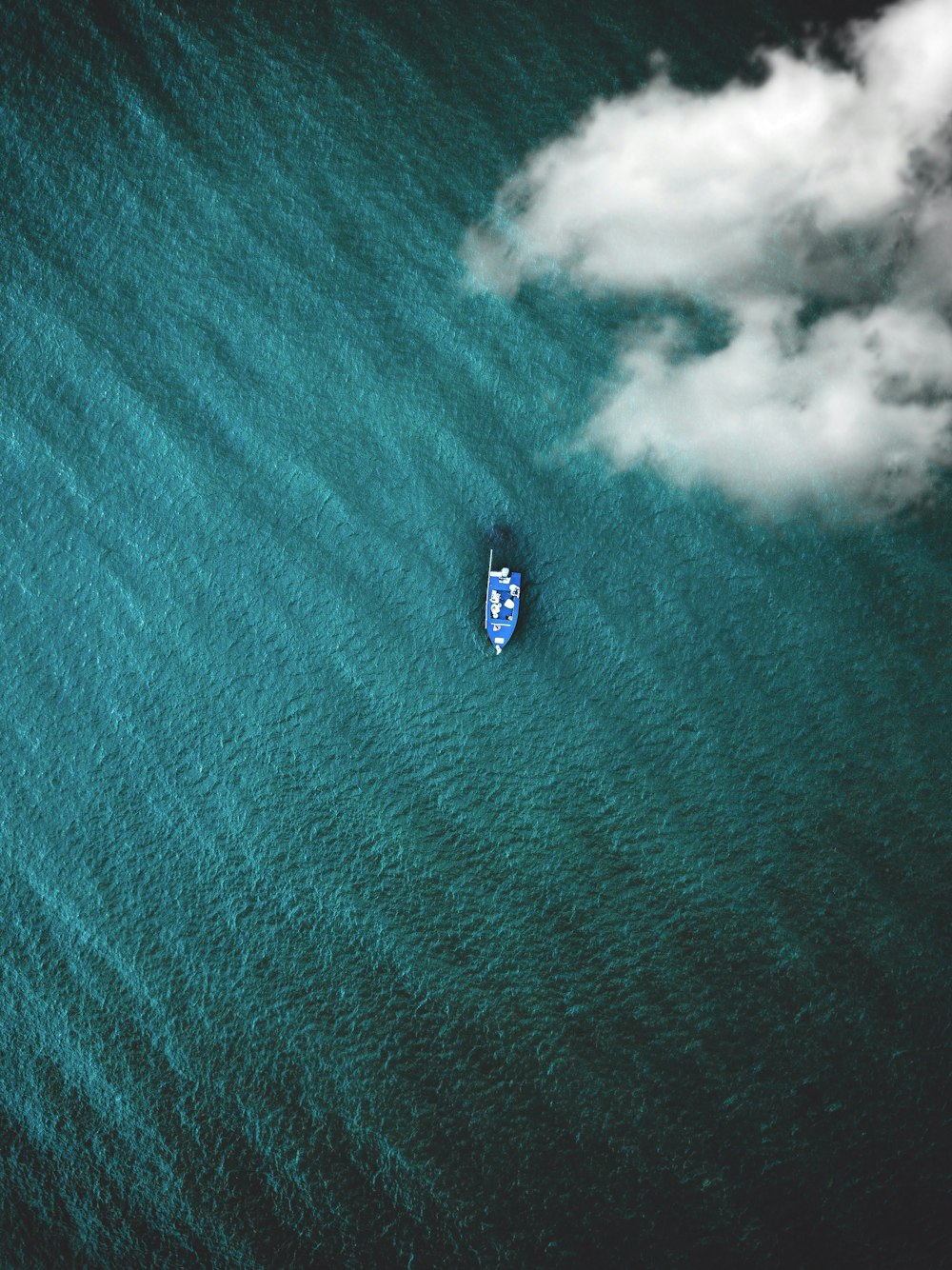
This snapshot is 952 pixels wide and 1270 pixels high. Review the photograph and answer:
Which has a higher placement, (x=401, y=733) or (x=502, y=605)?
(x=502, y=605)

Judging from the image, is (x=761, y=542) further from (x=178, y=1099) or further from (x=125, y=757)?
(x=178, y=1099)

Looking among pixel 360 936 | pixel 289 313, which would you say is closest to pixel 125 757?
pixel 360 936

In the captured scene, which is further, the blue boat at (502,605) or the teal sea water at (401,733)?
the blue boat at (502,605)

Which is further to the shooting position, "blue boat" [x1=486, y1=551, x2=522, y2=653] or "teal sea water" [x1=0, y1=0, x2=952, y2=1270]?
"blue boat" [x1=486, y1=551, x2=522, y2=653]
